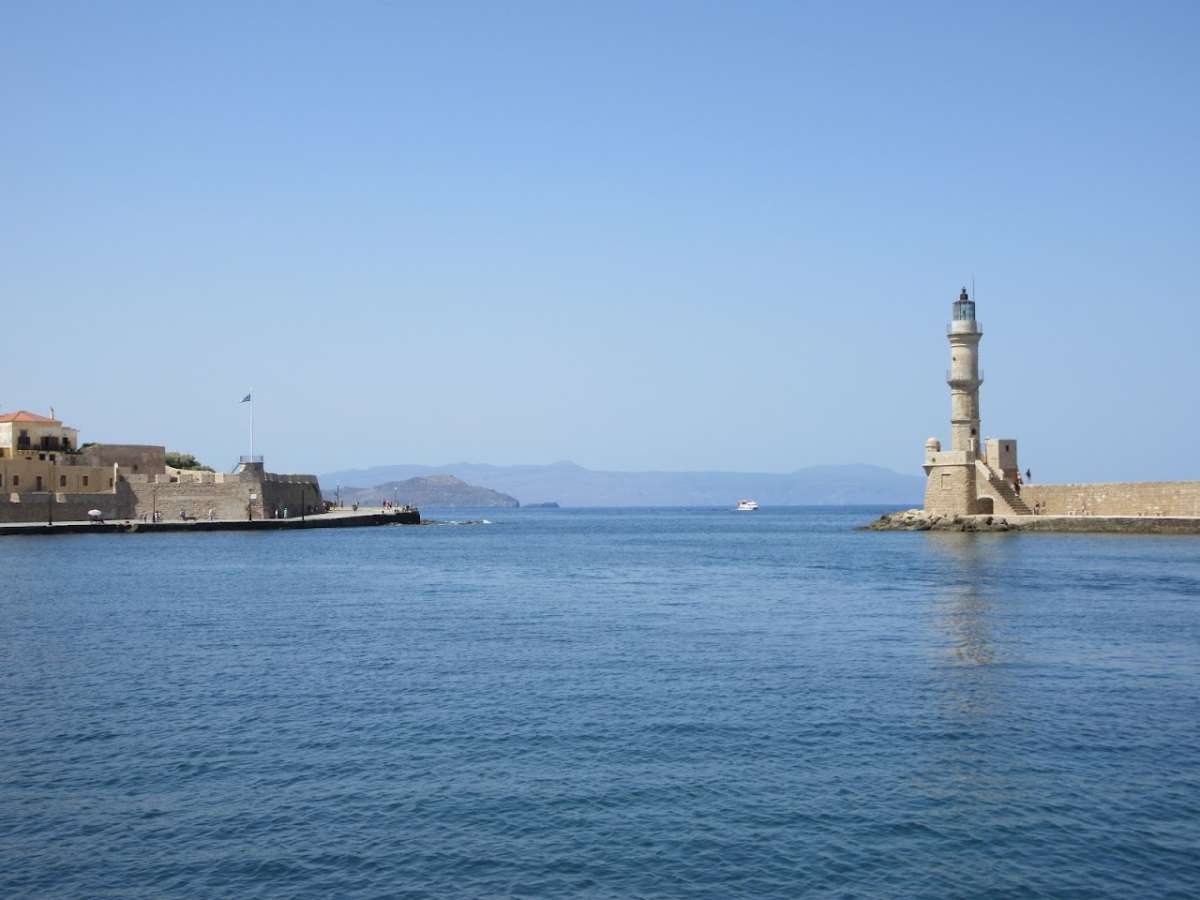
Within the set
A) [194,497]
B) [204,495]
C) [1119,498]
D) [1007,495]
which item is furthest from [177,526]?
[1119,498]

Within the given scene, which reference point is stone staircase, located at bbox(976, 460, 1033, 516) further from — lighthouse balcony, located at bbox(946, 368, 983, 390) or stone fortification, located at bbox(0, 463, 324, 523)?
stone fortification, located at bbox(0, 463, 324, 523)

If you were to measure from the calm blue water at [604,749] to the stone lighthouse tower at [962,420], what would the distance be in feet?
111

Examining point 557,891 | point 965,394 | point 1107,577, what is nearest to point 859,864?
point 557,891

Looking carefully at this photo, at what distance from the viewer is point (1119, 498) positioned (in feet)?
210

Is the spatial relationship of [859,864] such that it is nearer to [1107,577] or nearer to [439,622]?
[439,622]

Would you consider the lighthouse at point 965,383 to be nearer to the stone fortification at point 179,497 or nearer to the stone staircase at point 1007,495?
the stone staircase at point 1007,495

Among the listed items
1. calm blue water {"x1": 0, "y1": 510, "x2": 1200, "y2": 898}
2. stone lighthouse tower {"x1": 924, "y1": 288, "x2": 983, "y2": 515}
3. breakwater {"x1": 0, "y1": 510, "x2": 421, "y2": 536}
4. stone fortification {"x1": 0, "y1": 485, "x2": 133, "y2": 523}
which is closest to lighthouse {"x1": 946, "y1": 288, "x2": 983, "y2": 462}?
stone lighthouse tower {"x1": 924, "y1": 288, "x2": 983, "y2": 515}

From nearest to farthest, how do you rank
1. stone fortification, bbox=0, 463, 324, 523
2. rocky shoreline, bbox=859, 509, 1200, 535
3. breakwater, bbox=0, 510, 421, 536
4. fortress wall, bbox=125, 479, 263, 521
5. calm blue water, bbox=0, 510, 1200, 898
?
calm blue water, bbox=0, 510, 1200, 898 → rocky shoreline, bbox=859, 509, 1200, 535 → breakwater, bbox=0, 510, 421, 536 → stone fortification, bbox=0, 463, 324, 523 → fortress wall, bbox=125, 479, 263, 521

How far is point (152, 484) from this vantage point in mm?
78688

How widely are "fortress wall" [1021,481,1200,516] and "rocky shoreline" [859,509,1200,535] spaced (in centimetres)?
89

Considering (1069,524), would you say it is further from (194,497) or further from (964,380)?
(194,497)

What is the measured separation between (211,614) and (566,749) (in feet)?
60.7

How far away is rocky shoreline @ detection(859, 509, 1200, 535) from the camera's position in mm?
60188

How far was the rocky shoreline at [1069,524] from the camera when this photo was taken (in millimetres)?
60188
